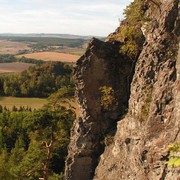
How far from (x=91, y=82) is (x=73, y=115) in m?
12.5

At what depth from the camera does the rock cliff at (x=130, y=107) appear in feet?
50.1

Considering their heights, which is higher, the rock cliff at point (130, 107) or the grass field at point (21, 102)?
the rock cliff at point (130, 107)

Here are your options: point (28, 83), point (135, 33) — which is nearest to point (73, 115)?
point (135, 33)

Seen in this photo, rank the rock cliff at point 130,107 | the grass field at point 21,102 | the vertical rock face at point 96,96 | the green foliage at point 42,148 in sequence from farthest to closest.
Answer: the grass field at point 21,102 < the green foliage at point 42,148 < the vertical rock face at point 96,96 < the rock cliff at point 130,107

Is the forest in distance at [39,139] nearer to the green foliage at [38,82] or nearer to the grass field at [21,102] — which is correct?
the grass field at [21,102]

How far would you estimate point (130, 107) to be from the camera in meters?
19.3

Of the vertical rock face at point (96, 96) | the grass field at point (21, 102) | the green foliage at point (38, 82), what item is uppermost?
the vertical rock face at point (96, 96)

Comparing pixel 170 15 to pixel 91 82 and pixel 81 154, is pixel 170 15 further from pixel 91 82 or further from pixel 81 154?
pixel 81 154

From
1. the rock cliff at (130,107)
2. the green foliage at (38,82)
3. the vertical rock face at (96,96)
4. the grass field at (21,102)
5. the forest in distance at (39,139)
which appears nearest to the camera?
the rock cliff at (130,107)

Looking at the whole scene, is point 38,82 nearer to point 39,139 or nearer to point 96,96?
point 39,139

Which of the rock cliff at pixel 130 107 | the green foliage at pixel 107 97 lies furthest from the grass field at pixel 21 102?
the green foliage at pixel 107 97

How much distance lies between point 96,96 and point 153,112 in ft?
23.4

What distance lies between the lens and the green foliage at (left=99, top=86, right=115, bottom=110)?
21.7m

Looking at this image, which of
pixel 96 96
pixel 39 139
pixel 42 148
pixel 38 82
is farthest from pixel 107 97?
pixel 38 82
